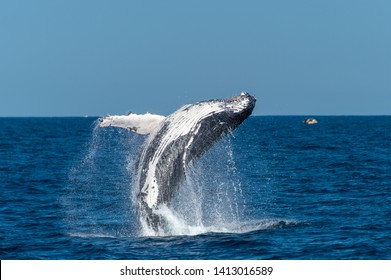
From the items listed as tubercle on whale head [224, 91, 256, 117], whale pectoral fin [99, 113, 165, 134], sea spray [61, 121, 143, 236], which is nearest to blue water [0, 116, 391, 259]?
sea spray [61, 121, 143, 236]

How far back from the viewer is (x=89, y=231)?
1752cm

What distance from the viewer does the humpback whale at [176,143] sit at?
51.2 feet

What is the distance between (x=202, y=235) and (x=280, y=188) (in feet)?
31.8

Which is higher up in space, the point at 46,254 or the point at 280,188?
the point at 280,188

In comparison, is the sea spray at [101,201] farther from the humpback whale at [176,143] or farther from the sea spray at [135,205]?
the humpback whale at [176,143]

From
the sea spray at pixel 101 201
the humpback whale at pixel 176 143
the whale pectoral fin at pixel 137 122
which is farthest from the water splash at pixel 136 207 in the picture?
the whale pectoral fin at pixel 137 122

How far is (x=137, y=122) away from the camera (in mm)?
16266

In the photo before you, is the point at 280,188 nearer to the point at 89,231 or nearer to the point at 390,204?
the point at 390,204

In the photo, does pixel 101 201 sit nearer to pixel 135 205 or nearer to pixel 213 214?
pixel 213 214

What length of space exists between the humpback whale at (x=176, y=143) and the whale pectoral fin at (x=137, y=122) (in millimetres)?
124

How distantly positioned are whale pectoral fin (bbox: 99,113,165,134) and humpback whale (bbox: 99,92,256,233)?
12 cm

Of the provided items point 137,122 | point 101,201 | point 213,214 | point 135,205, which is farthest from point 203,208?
point 137,122
